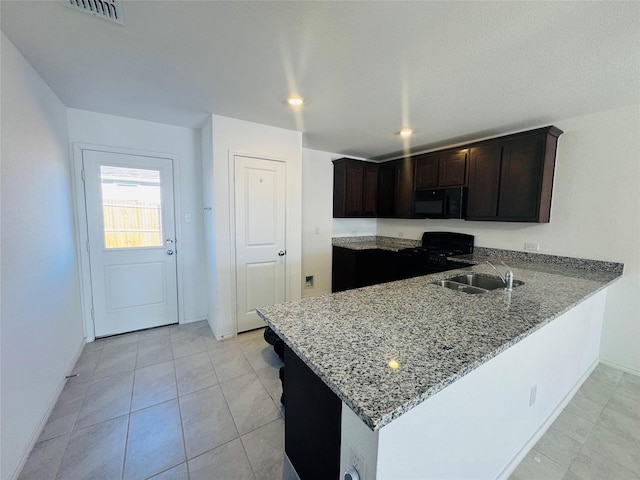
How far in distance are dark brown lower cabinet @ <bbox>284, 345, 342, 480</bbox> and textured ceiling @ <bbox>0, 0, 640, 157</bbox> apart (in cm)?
171

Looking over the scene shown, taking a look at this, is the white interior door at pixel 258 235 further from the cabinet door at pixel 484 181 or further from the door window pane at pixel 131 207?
the cabinet door at pixel 484 181

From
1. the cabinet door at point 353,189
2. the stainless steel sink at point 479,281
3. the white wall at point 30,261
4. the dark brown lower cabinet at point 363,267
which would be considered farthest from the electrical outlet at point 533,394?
the cabinet door at point 353,189

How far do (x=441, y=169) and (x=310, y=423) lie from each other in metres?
3.27

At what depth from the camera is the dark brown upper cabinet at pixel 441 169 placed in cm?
322

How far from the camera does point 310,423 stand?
1.18 meters

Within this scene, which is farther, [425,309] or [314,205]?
[314,205]

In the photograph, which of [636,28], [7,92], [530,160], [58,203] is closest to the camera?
[636,28]

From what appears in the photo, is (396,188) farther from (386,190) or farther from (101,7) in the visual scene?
(101,7)

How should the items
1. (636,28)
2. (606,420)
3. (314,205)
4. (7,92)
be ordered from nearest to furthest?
1. (636,28)
2. (7,92)
3. (606,420)
4. (314,205)

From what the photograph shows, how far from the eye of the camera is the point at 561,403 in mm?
1922

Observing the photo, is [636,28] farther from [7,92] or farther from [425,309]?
[7,92]

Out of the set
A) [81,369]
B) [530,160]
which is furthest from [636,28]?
[81,369]

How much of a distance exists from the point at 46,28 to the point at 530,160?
3.78m

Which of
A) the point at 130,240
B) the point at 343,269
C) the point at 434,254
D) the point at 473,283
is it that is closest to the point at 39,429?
the point at 130,240
